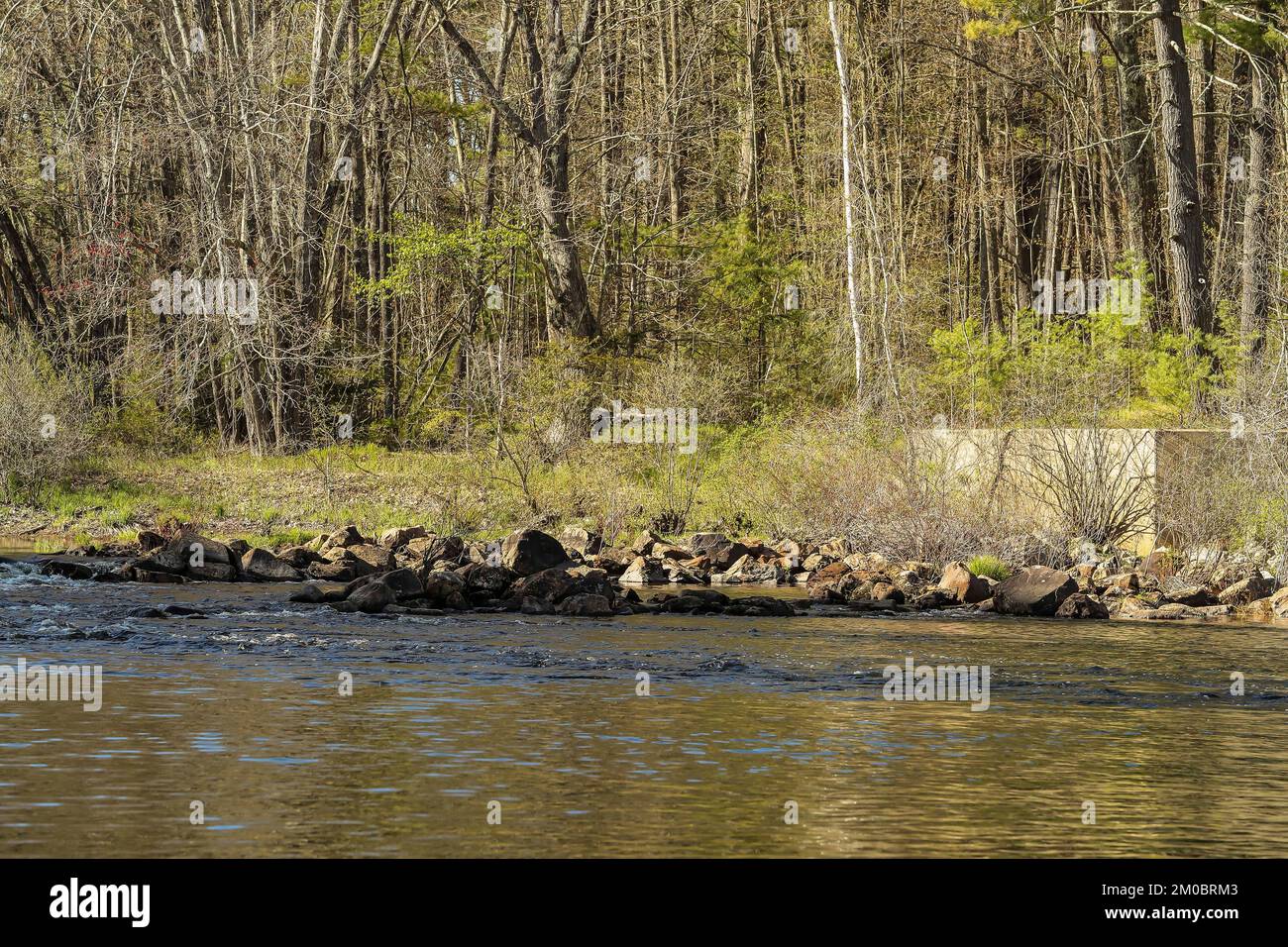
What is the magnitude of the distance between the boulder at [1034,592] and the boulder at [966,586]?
15.8 inches

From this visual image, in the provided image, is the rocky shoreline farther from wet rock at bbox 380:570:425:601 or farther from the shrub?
the shrub

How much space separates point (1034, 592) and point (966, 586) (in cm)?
114

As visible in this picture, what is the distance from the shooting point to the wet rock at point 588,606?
2056cm

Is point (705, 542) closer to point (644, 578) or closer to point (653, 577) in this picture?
point (653, 577)

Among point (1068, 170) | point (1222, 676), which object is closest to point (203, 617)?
point (1222, 676)

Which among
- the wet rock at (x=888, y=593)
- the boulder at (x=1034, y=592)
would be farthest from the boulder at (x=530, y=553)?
the boulder at (x=1034, y=592)

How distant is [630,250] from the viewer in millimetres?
39562

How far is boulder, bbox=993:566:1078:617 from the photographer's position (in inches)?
843

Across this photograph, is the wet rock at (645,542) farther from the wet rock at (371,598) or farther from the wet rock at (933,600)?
the wet rock at (371,598)

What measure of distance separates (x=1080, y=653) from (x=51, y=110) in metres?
25.3

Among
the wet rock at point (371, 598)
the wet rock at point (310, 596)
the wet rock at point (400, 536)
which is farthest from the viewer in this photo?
the wet rock at point (400, 536)

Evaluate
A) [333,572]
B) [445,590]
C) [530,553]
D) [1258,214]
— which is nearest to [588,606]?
[445,590]

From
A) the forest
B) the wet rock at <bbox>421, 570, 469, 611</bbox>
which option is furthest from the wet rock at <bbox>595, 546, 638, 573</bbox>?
the wet rock at <bbox>421, 570, 469, 611</bbox>
